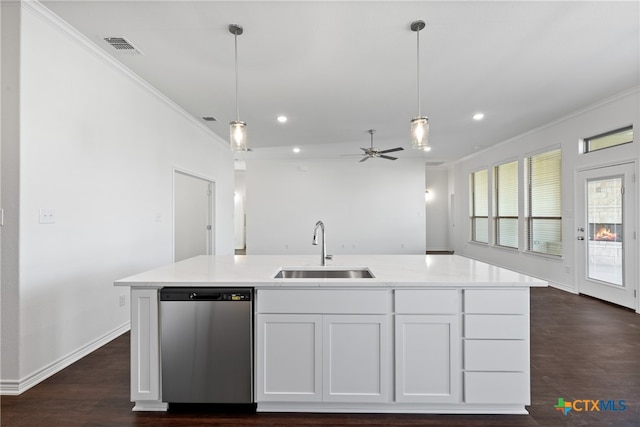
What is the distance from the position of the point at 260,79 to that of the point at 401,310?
2799mm

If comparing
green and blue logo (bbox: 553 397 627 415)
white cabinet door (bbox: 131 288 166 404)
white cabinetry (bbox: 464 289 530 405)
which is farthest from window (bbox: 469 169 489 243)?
white cabinet door (bbox: 131 288 166 404)

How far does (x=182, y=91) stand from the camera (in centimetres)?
383

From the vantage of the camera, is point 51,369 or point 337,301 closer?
point 337,301

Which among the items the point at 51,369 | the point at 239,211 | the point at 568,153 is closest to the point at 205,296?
the point at 51,369

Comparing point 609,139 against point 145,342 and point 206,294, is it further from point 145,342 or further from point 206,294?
point 145,342

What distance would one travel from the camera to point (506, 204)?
6.82m

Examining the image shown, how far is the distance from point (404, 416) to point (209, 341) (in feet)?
4.20

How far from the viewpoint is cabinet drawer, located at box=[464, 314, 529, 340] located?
1.91 metres

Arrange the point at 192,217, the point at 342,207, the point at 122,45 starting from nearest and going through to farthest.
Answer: the point at 122,45 < the point at 192,217 < the point at 342,207

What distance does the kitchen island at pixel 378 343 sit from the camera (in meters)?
1.91

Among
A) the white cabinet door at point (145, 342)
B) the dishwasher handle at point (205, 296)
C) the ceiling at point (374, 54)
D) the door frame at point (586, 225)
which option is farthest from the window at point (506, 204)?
the white cabinet door at point (145, 342)

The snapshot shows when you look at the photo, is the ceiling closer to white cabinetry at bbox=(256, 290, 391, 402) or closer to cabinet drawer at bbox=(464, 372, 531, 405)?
white cabinetry at bbox=(256, 290, 391, 402)

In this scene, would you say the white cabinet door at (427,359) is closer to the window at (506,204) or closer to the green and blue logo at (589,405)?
the green and blue logo at (589,405)

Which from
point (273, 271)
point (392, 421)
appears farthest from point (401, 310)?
point (273, 271)
